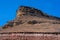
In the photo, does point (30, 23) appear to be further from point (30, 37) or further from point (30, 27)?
point (30, 37)

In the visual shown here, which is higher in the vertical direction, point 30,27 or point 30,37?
point 30,27

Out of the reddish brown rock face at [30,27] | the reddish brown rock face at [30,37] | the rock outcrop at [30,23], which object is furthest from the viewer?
the rock outcrop at [30,23]

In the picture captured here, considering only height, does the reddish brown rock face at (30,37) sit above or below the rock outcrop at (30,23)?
below

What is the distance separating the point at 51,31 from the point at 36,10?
52.4 feet

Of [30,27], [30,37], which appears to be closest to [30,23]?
[30,27]

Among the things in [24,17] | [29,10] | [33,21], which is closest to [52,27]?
[33,21]

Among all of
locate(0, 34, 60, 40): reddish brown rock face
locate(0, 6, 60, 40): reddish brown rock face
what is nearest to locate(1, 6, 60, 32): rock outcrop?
locate(0, 6, 60, 40): reddish brown rock face

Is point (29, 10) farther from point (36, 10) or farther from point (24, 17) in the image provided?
point (24, 17)

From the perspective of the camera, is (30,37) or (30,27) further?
(30,27)

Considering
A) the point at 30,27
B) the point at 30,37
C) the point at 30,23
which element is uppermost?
the point at 30,23

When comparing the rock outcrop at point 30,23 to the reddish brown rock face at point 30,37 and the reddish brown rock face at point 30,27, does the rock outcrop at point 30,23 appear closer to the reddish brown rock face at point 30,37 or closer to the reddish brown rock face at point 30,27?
the reddish brown rock face at point 30,27

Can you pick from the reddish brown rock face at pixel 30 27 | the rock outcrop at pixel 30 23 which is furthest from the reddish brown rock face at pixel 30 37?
the rock outcrop at pixel 30 23

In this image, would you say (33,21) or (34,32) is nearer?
(34,32)

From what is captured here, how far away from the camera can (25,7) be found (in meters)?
55.7
